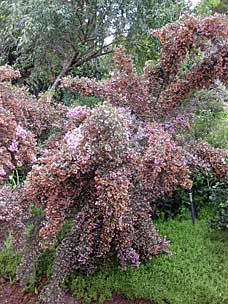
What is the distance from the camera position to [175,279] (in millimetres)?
2777

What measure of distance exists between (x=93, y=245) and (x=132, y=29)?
4145mm

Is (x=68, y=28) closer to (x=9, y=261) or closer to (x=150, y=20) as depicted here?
(x=150, y=20)

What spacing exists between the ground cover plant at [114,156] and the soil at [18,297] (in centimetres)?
21

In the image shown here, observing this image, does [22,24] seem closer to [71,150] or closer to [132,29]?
[132,29]

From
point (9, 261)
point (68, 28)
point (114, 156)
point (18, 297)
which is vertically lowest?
point (18, 297)

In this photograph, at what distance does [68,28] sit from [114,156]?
14.1 ft

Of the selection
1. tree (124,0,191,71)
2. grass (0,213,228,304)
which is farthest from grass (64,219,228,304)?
tree (124,0,191,71)

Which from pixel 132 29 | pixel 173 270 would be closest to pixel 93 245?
pixel 173 270

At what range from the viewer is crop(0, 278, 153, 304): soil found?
9.04ft

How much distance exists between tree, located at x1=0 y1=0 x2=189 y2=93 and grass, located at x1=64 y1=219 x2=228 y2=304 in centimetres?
360

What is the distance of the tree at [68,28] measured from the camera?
5.64 metres

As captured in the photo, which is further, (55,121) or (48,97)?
(48,97)

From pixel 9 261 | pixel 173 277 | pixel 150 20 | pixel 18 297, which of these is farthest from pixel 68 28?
pixel 173 277

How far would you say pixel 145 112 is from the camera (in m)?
2.89
